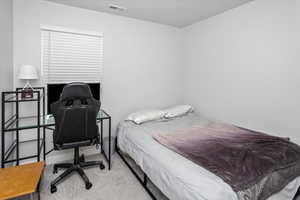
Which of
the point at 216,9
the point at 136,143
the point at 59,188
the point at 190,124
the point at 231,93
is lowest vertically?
the point at 59,188

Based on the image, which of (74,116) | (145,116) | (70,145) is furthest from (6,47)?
(145,116)

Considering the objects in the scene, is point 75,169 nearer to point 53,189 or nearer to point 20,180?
point 53,189

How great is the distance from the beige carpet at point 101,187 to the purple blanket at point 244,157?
0.68 meters

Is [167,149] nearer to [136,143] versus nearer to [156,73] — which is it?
[136,143]

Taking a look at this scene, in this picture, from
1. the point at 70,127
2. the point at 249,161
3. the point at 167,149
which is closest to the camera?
the point at 249,161

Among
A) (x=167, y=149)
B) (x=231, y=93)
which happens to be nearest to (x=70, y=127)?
(x=167, y=149)

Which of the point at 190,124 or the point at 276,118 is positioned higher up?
the point at 276,118

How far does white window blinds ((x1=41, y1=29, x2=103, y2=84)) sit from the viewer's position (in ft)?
8.16

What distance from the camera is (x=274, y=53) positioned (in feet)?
7.16

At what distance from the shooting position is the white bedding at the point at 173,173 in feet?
4.00

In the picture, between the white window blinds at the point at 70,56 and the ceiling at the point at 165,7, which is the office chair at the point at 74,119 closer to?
the white window blinds at the point at 70,56

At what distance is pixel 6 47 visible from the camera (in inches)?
81.0

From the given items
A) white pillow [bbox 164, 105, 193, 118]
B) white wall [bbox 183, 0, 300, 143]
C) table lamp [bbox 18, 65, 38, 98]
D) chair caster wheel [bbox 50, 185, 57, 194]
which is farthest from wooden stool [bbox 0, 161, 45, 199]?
white wall [bbox 183, 0, 300, 143]

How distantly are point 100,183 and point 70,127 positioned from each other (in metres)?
0.82
